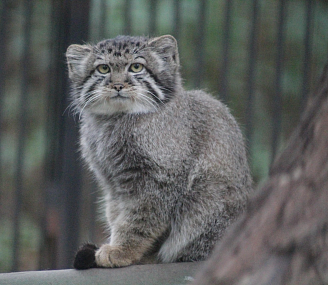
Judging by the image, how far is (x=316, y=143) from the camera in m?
1.79

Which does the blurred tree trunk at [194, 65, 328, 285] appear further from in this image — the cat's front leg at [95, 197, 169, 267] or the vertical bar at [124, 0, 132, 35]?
the vertical bar at [124, 0, 132, 35]

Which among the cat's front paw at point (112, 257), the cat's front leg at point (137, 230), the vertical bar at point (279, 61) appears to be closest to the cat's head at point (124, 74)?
the cat's front leg at point (137, 230)

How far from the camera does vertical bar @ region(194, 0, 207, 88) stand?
5.34 metres

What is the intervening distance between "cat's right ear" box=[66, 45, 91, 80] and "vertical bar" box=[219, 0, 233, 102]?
5.46 ft

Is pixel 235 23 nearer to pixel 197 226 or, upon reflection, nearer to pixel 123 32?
pixel 123 32

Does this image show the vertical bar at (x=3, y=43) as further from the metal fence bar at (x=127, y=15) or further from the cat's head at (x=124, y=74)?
the cat's head at (x=124, y=74)

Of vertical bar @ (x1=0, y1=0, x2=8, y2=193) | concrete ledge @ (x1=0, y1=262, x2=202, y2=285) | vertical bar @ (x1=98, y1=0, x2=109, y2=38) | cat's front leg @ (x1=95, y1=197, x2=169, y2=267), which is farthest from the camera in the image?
vertical bar @ (x1=98, y1=0, x2=109, y2=38)

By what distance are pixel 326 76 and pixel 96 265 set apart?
227 centimetres

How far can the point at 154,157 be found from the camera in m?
3.86

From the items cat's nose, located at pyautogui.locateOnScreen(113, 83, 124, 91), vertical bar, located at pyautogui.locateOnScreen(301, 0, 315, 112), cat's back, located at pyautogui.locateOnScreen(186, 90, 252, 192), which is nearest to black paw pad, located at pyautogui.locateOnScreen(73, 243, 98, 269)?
cat's back, located at pyautogui.locateOnScreen(186, 90, 252, 192)

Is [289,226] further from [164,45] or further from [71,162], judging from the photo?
[71,162]

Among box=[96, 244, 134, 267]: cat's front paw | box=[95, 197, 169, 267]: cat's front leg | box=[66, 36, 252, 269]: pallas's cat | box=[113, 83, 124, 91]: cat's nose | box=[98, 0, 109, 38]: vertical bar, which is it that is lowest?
box=[96, 244, 134, 267]: cat's front paw

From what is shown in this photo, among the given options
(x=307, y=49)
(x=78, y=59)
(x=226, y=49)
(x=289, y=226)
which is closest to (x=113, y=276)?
(x=78, y=59)

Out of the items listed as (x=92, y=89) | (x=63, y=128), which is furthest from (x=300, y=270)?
(x=63, y=128)
